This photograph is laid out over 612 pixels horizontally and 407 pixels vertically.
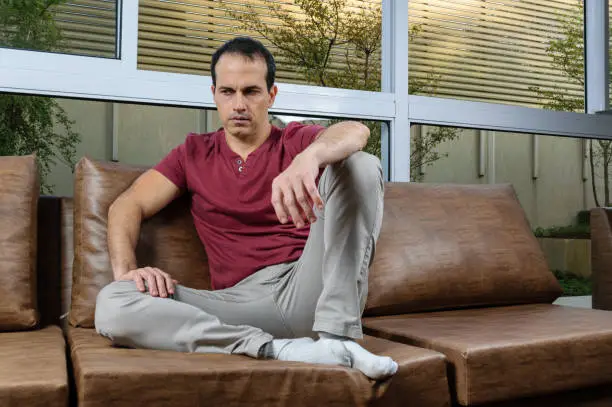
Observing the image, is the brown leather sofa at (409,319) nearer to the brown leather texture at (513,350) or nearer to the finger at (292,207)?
the brown leather texture at (513,350)

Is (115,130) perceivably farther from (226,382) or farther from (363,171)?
(226,382)

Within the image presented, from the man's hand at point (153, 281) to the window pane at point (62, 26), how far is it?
122 centimetres

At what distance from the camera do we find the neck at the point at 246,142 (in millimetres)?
1878

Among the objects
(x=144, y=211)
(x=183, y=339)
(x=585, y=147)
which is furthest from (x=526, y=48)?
(x=183, y=339)

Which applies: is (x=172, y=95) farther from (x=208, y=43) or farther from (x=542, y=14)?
(x=542, y=14)

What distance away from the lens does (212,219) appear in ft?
6.11

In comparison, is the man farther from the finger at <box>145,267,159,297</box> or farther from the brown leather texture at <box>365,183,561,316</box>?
the brown leather texture at <box>365,183,561,316</box>

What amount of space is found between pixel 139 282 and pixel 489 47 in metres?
2.69

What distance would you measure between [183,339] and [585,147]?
9.98 feet

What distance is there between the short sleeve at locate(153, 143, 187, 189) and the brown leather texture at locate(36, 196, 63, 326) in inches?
14.7

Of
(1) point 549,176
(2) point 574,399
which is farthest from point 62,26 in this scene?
(1) point 549,176

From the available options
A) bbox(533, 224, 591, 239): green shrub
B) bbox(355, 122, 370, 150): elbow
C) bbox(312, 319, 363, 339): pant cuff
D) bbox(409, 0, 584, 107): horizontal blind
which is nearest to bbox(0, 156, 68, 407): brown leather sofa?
bbox(312, 319, 363, 339): pant cuff

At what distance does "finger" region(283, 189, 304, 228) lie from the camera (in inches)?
51.3

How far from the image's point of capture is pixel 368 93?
2.93 m
